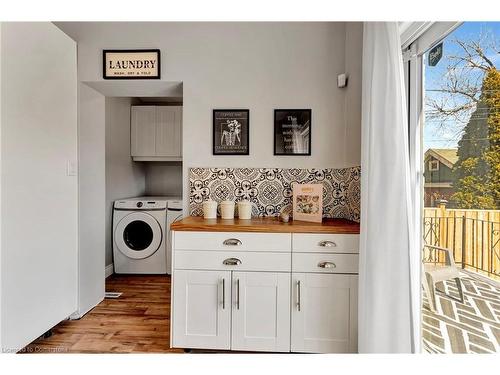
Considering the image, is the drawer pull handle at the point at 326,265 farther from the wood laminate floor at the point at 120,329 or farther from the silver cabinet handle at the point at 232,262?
the wood laminate floor at the point at 120,329

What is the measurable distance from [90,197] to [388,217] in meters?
2.42

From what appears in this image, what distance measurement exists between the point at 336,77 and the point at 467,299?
1768 mm

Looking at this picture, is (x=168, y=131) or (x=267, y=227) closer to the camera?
(x=267, y=227)

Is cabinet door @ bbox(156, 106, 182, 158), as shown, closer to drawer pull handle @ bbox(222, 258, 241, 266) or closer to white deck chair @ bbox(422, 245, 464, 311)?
drawer pull handle @ bbox(222, 258, 241, 266)

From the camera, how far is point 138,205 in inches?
154

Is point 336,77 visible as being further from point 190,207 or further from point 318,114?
point 190,207

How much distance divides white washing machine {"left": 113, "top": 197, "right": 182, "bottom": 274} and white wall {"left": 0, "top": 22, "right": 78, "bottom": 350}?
1266 mm

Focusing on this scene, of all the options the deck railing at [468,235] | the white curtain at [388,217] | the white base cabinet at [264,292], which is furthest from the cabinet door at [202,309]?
the deck railing at [468,235]

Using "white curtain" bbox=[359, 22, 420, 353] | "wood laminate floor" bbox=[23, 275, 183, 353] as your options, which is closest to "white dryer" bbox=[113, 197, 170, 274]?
"wood laminate floor" bbox=[23, 275, 183, 353]

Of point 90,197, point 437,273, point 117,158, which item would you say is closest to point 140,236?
point 117,158

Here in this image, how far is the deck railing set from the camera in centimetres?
123

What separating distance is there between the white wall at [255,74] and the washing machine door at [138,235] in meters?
1.55

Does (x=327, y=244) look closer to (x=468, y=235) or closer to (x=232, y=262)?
(x=232, y=262)
